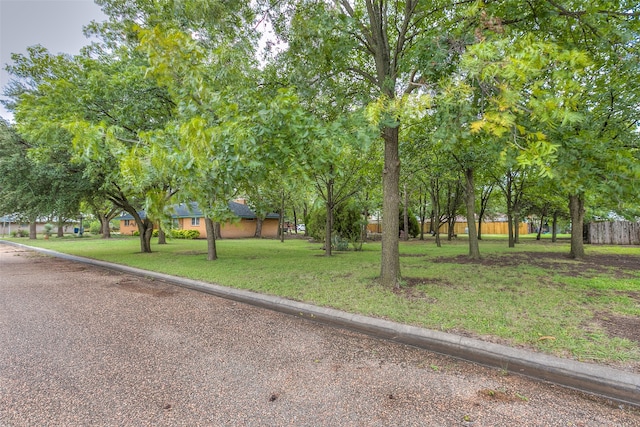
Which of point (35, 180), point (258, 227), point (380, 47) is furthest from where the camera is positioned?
point (258, 227)

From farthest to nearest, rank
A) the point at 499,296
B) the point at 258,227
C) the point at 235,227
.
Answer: the point at 258,227 < the point at 235,227 < the point at 499,296

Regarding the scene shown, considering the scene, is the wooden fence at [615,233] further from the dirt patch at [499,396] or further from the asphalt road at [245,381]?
the dirt patch at [499,396]

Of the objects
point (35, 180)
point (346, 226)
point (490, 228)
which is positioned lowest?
point (490, 228)

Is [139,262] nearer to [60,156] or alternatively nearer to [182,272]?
[182,272]

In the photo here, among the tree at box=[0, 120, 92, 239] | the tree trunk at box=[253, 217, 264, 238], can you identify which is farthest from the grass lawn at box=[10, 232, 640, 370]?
the tree trunk at box=[253, 217, 264, 238]

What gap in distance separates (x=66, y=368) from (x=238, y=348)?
5.68 ft

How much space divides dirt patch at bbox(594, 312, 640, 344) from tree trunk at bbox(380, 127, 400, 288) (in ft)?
10.1

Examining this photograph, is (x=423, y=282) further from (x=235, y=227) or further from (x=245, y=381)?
(x=235, y=227)

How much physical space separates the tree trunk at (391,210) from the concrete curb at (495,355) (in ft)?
6.09

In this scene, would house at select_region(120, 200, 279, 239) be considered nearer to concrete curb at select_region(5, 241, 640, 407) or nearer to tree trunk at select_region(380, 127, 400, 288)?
tree trunk at select_region(380, 127, 400, 288)

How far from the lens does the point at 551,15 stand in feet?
17.9

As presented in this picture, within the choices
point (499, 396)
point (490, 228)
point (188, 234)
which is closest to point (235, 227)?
point (188, 234)

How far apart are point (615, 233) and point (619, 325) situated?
59.9 ft

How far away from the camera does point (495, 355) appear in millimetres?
3490
